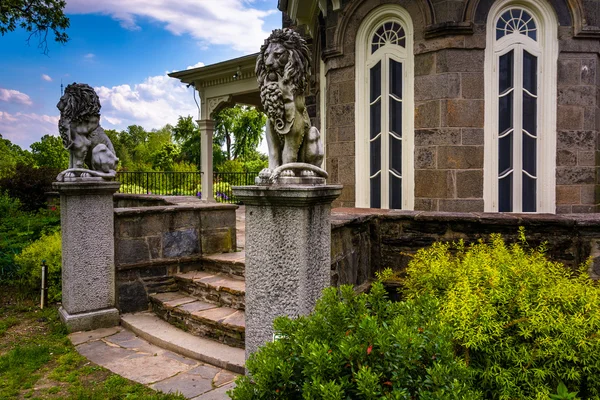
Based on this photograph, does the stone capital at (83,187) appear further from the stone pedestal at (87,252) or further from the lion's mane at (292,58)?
the lion's mane at (292,58)

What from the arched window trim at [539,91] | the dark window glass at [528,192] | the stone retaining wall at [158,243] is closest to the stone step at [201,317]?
the stone retaining wall at [158,243]

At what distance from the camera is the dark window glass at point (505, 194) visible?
6.04 metres

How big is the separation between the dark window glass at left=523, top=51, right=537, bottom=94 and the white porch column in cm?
960

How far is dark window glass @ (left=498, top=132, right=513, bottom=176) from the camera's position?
6.03 m

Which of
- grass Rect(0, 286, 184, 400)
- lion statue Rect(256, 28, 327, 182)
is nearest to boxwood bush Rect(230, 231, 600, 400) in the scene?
lion statue Rect(256, 28, 327, 182)

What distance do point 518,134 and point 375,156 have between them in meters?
1.99

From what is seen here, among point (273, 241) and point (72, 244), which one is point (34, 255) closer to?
point (72, 244)

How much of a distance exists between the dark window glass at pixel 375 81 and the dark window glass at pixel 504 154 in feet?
6.21

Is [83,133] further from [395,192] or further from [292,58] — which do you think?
[395,192]

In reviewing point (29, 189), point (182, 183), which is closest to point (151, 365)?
point (29, 189)

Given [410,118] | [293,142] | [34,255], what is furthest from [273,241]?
[34,255]

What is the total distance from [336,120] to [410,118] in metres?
1.22

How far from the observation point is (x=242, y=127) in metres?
37.9

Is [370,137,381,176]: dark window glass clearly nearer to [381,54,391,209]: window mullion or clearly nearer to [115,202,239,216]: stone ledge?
[381,54,391,209]: window mullion
